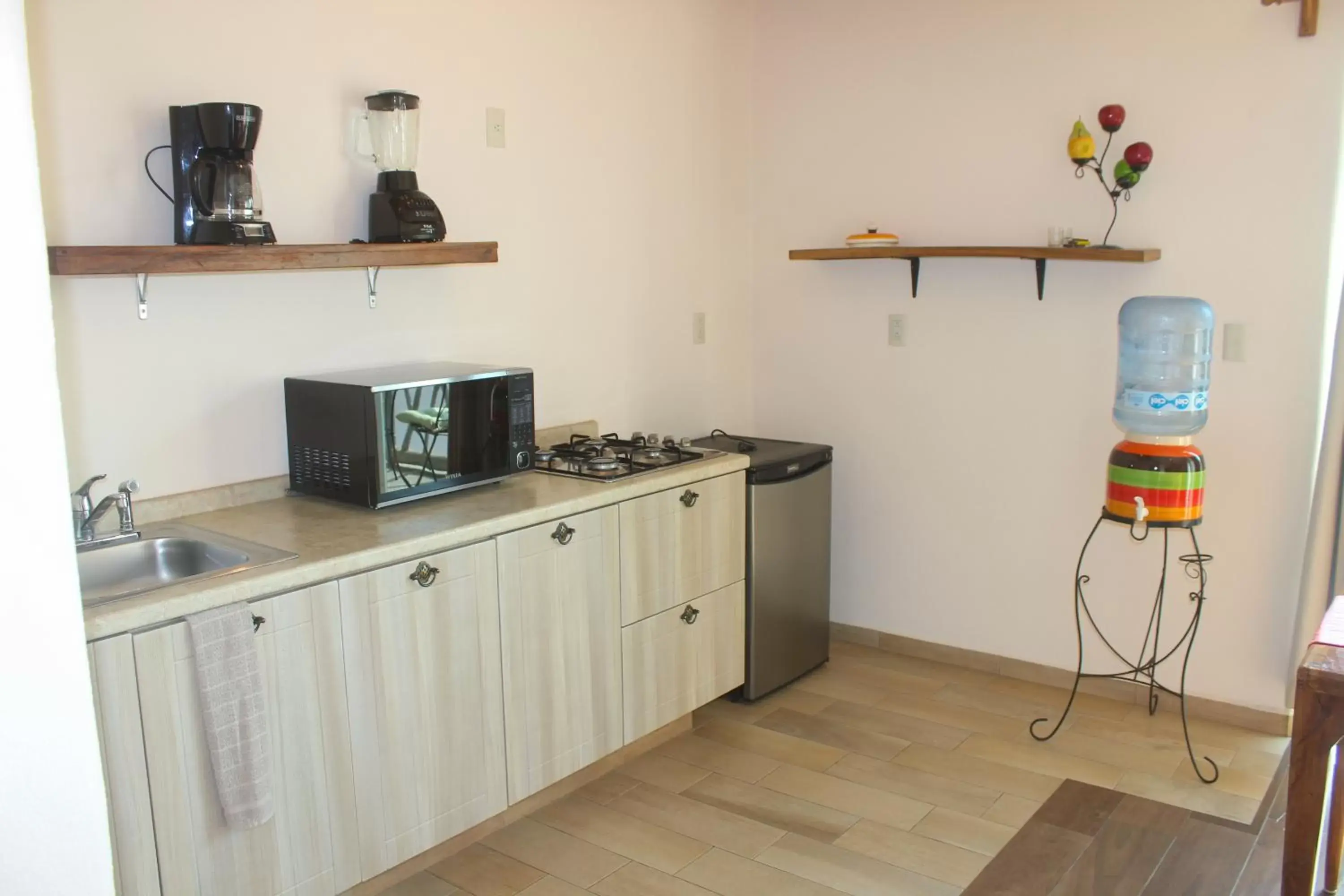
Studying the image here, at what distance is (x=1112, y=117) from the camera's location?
3.38 metres

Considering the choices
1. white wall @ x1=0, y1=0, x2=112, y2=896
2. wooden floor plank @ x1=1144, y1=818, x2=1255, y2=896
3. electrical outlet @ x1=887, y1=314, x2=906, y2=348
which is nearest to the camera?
white wall @ x1=0, y1=0, x2=112, y2=896

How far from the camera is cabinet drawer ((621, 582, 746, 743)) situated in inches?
125

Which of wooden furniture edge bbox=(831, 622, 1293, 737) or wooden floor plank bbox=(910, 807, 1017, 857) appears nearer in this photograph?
wooden floor plank bbox=(910, 807, 1017, 857)

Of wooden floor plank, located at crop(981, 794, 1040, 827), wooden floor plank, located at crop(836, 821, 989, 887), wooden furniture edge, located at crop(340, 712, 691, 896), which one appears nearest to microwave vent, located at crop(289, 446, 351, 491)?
wooden furniture edge, located at crop(340, 712, 691, 896)

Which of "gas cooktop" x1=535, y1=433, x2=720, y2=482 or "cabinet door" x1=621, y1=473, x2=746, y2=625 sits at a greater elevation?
"gas cooktop" x1=535, y1=433, x2=720, y2=482

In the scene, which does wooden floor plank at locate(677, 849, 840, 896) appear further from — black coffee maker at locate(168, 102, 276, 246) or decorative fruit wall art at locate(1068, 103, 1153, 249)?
decorative fruit wall art at locate(1068, 103, 1153, 249)

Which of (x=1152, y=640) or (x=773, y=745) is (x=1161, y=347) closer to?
(x=1152, y=640)

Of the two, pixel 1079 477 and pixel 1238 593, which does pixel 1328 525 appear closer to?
pixel 1238 593

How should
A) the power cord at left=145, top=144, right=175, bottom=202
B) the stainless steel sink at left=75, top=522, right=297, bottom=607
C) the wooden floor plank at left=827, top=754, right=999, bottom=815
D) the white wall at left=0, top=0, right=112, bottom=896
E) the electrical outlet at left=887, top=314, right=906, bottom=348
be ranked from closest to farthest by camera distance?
the white wall at left=0, top=0, right=112, bottom=896, the stainless steel sink at left=75, top=522, right=297, bottom=607, the power cord at left=145, top=144, right=175, bottom=202, the wooden floor plank at left=827, top=754, right=999, bottom=815, the electrical outlet at left=887, top=314, right=906, bottom=348

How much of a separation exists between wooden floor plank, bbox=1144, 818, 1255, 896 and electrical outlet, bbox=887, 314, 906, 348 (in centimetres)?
187

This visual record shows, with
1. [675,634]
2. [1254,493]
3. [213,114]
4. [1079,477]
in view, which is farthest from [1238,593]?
[213,114]

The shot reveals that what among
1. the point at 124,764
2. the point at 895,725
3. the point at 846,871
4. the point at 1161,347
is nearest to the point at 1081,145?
the point at 1161,347

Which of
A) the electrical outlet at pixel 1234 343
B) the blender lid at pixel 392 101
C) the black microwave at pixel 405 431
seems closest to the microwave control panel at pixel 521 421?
the black microwave at pixel 405 431

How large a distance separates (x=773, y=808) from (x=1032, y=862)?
0.69 metres
